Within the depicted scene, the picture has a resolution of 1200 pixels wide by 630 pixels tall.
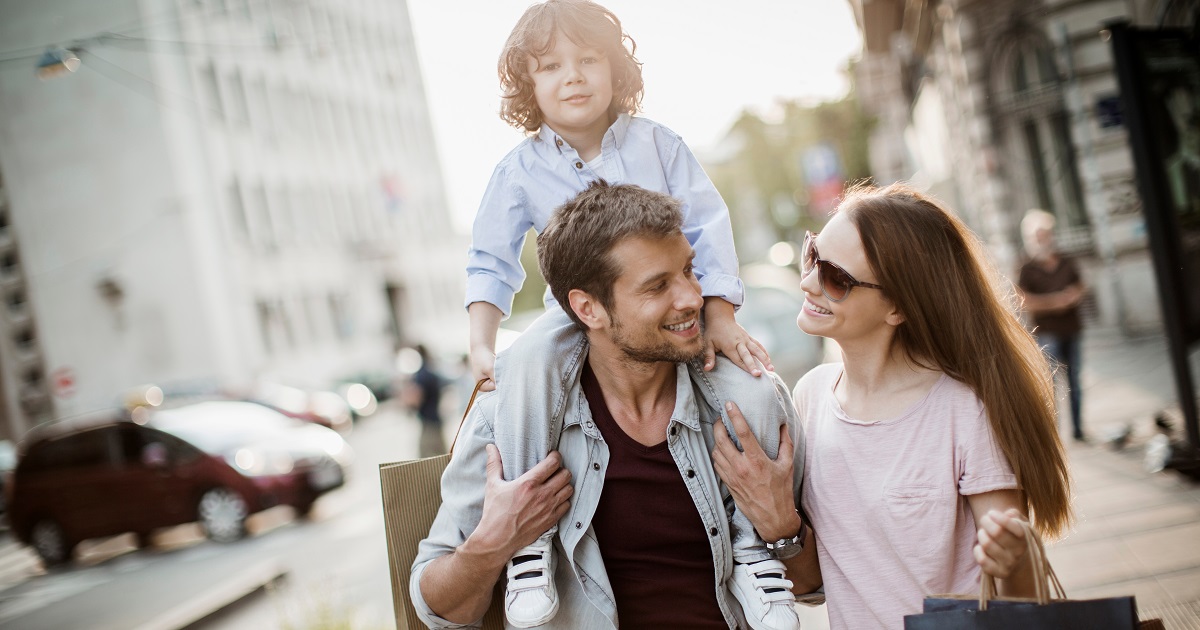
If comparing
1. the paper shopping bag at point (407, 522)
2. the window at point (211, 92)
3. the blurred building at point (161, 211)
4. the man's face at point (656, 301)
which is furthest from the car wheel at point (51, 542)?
Answer: the window at point (211, 92)

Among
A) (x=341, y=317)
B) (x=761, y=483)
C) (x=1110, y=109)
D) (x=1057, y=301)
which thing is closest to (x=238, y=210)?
(x=341, y=317)

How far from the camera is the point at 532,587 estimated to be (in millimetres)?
2291

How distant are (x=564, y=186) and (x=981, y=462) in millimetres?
1411

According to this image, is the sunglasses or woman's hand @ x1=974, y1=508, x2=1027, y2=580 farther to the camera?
the sunglasses

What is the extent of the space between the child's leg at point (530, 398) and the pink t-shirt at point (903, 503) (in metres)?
0.72

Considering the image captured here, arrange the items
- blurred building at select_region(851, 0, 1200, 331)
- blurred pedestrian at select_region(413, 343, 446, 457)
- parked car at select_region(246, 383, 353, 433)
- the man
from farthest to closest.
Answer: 1. parked car at select_region(246, 383, 353, 433)
2. blurred building at select_region(851, 0, 1200, 331)
3. blurred pedestrian at select_region(413, 343, 446, 457)
4. the man

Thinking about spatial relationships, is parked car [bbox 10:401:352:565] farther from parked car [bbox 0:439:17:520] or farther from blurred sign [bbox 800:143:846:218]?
blurred sign [bbox 800:143:846:218]

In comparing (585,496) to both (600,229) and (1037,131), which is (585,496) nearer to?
(600,229)

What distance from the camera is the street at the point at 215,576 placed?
758cm

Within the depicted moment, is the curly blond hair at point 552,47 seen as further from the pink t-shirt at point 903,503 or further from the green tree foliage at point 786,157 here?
the green tree foliage at point 786,157

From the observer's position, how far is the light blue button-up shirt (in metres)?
2.75

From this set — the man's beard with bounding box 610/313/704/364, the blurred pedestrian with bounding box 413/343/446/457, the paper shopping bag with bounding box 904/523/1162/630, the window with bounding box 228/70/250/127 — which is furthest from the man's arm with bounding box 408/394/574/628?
the window with bounding box 228/70/250/127

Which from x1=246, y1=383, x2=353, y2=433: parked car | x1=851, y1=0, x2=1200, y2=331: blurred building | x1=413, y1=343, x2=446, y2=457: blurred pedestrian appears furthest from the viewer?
x1=246, y1=383, x2=353, y2=433: parked car

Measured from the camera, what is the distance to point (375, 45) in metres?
37.5
